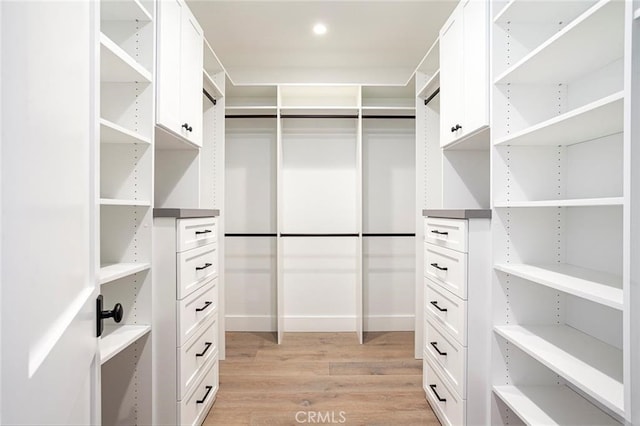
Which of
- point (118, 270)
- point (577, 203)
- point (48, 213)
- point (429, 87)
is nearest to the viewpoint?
point (48, 213)

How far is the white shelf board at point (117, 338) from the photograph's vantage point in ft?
3.84

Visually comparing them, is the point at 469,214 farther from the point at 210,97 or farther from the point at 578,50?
the point at 210,97

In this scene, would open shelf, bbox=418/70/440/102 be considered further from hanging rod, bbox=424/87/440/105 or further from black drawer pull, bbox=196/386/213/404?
black drawer pull, bbox=196/386/213/404

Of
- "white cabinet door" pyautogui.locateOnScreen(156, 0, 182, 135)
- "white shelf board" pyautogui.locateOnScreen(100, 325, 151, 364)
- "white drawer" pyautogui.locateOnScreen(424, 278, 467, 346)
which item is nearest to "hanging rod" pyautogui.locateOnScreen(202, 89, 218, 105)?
"white cabinet door" pyautogui.locateOnScreen(156, 0, 182, 135)

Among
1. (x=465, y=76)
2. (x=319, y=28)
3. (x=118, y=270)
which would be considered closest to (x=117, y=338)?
(x=118, y=270)

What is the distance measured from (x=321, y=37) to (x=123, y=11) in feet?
5.17

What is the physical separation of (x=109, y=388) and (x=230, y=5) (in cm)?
233

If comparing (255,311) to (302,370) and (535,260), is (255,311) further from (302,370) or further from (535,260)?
(535,260)

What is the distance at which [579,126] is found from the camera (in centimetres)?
116

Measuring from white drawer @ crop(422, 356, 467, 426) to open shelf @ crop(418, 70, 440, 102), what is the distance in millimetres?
1847

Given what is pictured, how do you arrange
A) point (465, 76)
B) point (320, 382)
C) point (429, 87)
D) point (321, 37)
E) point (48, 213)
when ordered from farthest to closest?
point (321, 37) < point (429, 87) < point (320, 382) < point (465, 76) < point (48, 213)

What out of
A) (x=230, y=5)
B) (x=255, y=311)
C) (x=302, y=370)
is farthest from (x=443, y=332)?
(x=230, y=5)

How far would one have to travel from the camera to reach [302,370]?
7.74 ft

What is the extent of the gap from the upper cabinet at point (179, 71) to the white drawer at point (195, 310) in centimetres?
84
